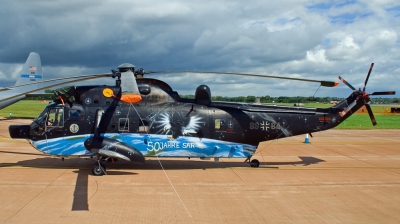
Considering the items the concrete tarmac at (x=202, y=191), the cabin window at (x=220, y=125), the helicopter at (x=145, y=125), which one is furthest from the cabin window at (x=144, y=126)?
the cabin window at (x=220, y=125)

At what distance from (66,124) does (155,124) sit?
10.7ft

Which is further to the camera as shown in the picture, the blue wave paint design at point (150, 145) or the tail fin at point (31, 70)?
the tail fin at point (31, 70)

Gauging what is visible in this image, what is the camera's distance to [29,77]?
118 ft

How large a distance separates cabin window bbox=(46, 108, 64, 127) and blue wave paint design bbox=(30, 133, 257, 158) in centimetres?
57

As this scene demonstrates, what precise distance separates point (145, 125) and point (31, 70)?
27.6m

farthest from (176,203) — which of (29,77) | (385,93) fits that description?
(29,77)

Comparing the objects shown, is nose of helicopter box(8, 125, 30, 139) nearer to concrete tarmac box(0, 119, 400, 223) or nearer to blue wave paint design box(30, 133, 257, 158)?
blue wave paint design box(30, 133, 257, 158)

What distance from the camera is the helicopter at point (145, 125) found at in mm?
13352

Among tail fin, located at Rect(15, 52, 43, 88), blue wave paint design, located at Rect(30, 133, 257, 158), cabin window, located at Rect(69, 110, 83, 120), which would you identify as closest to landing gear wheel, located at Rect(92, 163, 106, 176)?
blue wave paint design, located at Rect(30, 133, 257, 158)

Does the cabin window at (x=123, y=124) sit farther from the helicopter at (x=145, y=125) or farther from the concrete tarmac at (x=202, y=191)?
the concrete tarmac at (x=202, y=191)

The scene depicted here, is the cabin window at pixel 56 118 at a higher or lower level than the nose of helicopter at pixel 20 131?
higher

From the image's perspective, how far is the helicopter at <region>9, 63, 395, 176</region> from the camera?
526 inches

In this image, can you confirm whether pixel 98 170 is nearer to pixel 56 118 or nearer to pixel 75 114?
pixel 75 114

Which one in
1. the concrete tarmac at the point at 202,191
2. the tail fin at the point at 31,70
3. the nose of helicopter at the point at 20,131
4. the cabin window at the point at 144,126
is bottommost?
the concrete tarmac at the point at 202,191
